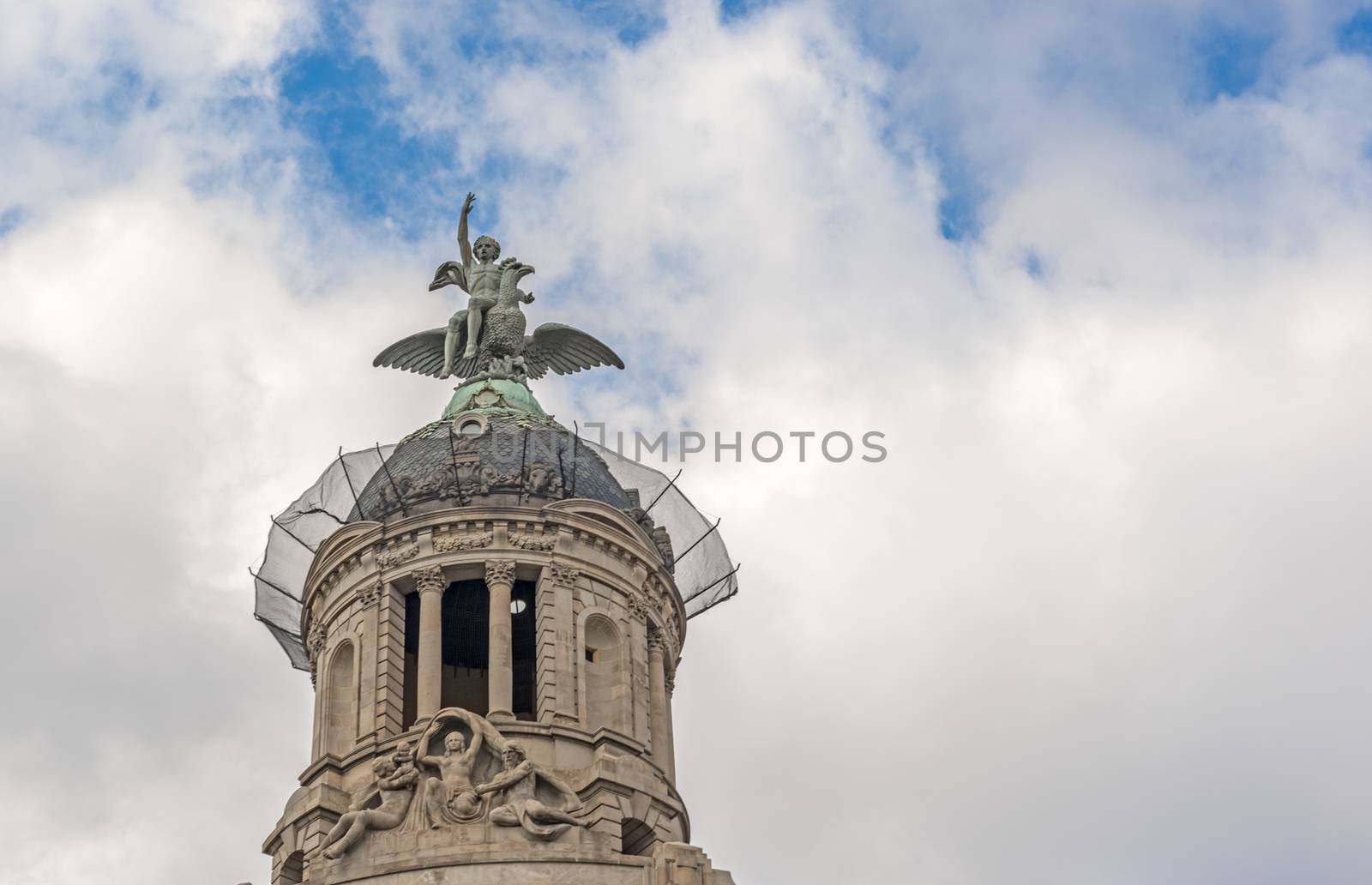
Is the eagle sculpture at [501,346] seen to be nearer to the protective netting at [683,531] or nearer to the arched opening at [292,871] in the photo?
the protective netting at [683,531]

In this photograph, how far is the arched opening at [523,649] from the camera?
2197 inches

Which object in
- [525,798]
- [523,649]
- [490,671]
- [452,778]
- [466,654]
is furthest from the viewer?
[523,649]

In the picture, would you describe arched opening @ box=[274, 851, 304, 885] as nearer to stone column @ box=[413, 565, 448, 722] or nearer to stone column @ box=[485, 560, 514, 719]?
stone column @ box=[413, 565, 448, 722]

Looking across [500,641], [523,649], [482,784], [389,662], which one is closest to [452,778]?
[482,784]

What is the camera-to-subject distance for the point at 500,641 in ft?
169

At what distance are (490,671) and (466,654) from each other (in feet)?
17.2

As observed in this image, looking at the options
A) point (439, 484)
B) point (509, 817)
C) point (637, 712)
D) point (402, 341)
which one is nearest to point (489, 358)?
point (402, 341)

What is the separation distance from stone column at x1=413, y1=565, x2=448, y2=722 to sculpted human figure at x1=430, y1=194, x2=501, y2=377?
9995mm

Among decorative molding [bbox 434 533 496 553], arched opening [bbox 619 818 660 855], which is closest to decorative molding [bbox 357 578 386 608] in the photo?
decorative molding [bbox 434 533 496 553]

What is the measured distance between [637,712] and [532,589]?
4609 millimetres

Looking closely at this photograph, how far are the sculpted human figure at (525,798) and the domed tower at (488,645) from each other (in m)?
0.05

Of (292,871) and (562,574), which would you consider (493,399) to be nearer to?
(562,574)

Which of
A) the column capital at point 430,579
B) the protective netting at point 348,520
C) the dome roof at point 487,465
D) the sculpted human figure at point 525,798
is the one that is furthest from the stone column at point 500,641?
the protective netting at point 348,520

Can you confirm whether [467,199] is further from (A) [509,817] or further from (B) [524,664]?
(A) [509,817]
